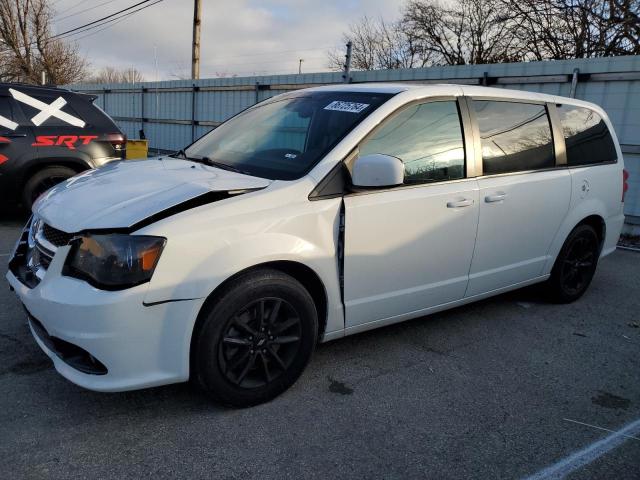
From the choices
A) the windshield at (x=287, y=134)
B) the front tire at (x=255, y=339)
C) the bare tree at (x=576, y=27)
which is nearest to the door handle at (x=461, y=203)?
the windshield at (x=287, y=134)

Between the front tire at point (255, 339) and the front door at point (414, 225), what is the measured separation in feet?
1.21

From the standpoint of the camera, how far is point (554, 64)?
8117mm

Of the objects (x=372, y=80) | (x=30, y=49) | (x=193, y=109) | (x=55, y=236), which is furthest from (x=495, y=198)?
(x=30, y=49)

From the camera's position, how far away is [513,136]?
3.99m

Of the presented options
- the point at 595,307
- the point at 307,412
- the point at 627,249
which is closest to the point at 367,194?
the point at 307,412

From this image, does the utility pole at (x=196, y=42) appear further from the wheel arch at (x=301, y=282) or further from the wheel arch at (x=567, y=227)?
the wheel arch at (x=301, y=282)

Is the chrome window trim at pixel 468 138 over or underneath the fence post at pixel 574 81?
underneath

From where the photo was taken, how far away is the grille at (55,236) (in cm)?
263

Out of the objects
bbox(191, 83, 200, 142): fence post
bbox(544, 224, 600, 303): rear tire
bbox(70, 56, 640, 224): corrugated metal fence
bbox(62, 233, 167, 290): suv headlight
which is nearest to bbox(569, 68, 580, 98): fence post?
bbox(70, 56, 640, 224): corrugated metal fence

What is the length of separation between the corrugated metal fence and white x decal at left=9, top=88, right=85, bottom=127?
14.1 ft

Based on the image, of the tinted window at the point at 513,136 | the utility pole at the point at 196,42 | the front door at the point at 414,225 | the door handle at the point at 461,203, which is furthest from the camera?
the utility pole at the point at 196,42

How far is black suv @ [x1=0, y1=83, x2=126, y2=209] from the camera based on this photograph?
6398mm

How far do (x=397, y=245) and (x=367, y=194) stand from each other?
38cm

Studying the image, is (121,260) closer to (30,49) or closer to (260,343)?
(260,343)
